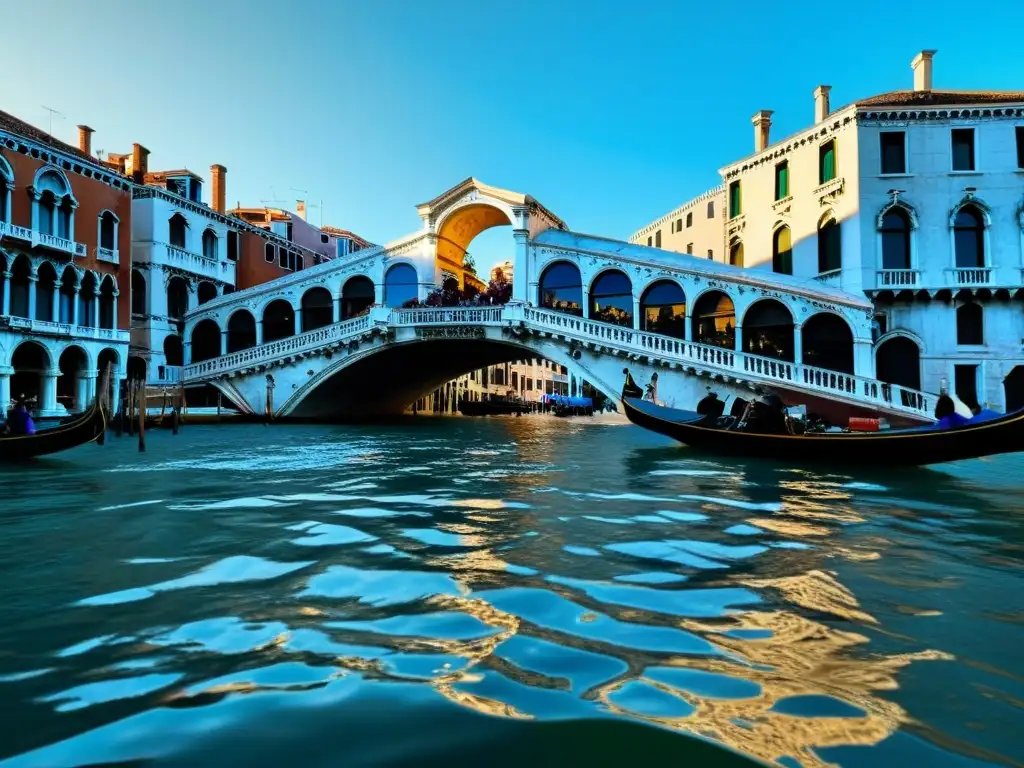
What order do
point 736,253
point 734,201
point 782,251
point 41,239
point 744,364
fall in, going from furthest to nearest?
point 736,253, point 734,201, point 782,251, point 41,239, point 744,364

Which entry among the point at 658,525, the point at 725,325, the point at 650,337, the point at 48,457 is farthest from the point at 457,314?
the point at 658,525

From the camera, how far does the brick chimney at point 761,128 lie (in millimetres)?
18047

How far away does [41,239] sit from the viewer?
1548 centimetres

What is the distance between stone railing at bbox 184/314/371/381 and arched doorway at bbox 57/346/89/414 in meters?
2.47

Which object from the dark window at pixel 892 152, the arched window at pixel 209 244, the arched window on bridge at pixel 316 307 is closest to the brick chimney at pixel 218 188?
the arched window at pixel 209 244

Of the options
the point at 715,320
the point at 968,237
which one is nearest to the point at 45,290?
the point at 715,320

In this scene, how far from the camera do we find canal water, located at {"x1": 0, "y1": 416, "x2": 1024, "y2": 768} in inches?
61.5

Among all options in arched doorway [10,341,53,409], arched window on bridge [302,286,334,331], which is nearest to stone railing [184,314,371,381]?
arched window on bridge [302,286,334,331]

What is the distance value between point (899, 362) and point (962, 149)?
4.62 metres

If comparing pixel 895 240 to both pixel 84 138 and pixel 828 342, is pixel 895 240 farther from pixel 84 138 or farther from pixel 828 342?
pixel 84 138

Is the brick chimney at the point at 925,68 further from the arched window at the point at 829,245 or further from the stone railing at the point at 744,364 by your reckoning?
the stone railing at the point at 744,364

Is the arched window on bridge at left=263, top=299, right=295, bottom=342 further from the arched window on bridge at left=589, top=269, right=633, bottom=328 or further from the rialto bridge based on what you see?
the arched window on bridge at left=589, top=269, right=633, bottom=328

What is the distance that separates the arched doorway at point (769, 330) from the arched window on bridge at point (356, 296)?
34.3 ft

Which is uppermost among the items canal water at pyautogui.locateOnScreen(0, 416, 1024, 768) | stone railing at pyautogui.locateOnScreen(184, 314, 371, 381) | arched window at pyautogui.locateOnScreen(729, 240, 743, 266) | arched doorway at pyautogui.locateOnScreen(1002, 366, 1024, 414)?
arched window at pyautogui.locateOnScreen(729, 240, 743, 266)
